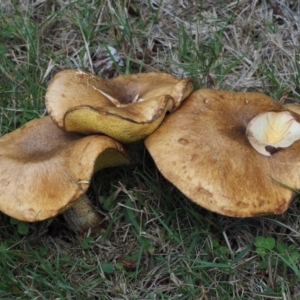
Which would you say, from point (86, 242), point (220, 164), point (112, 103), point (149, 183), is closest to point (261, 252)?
point (220, 164)

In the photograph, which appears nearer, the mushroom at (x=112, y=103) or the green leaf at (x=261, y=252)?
the mushroom at (x=112, y=103)

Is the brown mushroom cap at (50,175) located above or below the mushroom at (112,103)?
below

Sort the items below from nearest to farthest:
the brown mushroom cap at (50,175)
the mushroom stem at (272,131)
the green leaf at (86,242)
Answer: the brown mushroom cap at (50,175)
the mushroom stem at (272,131)
the green leaf at (86,242)

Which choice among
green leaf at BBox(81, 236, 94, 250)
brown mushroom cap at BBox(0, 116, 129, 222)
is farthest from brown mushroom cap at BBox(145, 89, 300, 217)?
green leaf at BBox(81, 236, 94, 250)

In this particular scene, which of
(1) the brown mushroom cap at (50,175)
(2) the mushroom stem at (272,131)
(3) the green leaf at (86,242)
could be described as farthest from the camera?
(3) the green leaf at (86,242)

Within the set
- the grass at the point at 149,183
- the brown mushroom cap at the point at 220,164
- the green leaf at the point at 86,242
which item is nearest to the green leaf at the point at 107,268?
the grass at the point at 149,183

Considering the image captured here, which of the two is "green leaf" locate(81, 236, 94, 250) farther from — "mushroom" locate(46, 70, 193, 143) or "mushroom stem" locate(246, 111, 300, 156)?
"mushroom stem" locate(246, 111, 300, 156)

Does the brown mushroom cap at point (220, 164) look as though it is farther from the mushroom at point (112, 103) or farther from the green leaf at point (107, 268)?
the green leaf at point (107, 268)

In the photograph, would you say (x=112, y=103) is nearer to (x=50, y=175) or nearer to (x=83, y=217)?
(x=50, y=175)
